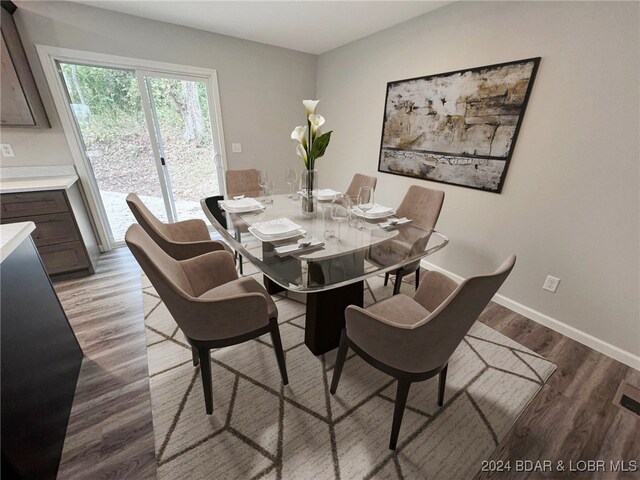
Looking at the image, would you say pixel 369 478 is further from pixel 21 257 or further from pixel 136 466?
pixel 21 257

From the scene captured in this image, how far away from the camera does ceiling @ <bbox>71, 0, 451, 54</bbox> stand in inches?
86.7

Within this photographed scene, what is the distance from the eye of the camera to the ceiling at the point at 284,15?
2.20m

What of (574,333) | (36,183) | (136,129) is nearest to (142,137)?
(136,129)

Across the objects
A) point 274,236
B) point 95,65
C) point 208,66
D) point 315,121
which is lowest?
point 274,236

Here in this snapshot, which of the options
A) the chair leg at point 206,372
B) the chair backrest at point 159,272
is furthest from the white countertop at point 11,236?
the chair leg at point 206,372

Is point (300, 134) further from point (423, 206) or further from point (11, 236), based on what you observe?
point (11, 236)

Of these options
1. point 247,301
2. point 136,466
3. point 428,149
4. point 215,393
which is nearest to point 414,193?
point 428,149

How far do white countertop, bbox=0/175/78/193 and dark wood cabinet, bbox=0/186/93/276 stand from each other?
4cm

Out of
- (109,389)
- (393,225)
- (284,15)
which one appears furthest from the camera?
(284,15)

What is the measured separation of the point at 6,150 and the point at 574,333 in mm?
4923

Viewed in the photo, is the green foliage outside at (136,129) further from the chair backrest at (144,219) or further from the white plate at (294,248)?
the white plate at (294,248)

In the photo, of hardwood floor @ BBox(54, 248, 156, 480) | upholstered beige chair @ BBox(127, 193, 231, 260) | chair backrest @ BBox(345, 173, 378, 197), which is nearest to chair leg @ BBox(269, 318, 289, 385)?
hardwood floor @ BBox(54, 248, 156, 480)

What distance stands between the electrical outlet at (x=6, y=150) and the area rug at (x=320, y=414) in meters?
2.28

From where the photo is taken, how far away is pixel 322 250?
4.50ft
